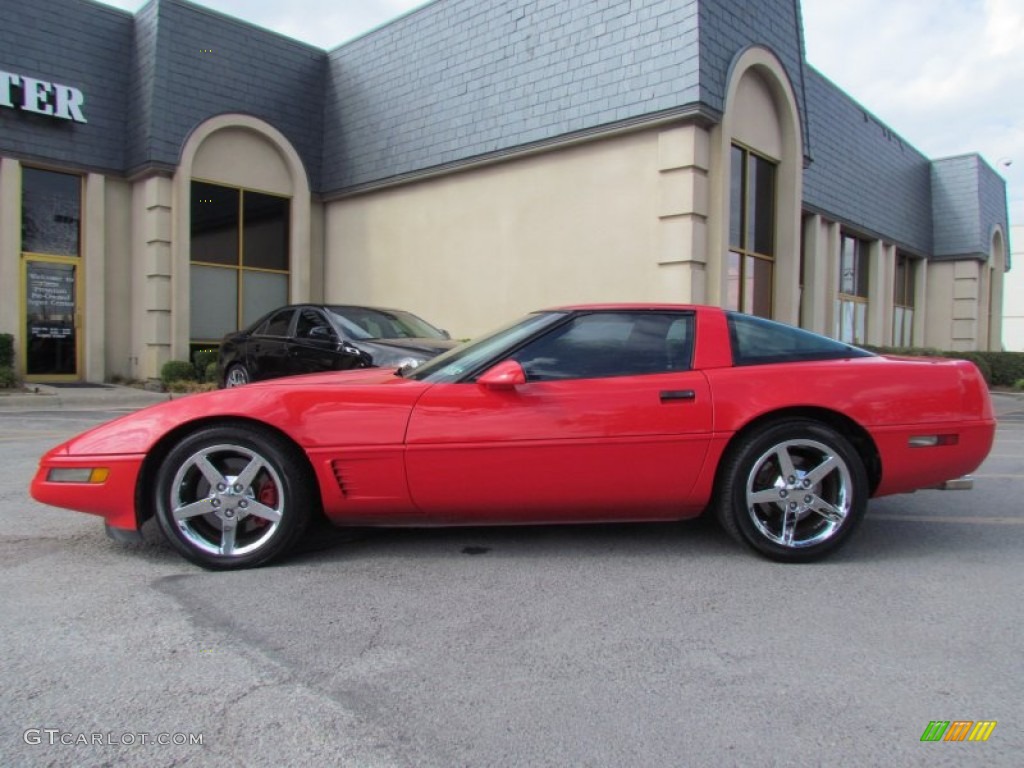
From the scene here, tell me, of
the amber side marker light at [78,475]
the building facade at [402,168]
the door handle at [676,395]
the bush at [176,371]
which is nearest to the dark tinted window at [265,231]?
the building facade at [402,168]

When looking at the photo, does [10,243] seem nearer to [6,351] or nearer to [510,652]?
[6,351]

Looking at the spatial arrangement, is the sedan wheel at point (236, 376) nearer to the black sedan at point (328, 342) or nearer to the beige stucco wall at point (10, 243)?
the black sedan at point (328, 342)

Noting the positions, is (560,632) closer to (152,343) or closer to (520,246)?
(520,246)

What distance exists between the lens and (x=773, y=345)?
13.0ft

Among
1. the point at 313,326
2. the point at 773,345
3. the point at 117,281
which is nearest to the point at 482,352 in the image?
the point at 773,345

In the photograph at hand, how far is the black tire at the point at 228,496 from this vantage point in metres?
3.55

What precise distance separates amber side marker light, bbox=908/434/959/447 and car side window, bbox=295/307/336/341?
6.38m

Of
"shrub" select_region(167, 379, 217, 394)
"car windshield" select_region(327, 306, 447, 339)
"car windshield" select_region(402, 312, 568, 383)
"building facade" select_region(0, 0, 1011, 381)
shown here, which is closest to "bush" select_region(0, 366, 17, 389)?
"building facade" select_region(0, 0, 1011, 381)

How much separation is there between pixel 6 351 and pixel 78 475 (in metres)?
10.5

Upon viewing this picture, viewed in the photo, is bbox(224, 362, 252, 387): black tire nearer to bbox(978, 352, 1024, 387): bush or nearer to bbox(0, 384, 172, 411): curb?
bbox(0, 384, 172, 411): curb

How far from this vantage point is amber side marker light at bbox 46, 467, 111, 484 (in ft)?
11.7

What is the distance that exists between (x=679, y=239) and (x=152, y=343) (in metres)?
9.14

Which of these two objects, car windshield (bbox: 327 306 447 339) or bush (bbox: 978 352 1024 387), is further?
bush (bbox: 978 352 1024 387)

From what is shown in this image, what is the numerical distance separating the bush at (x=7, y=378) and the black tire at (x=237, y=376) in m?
3.46
